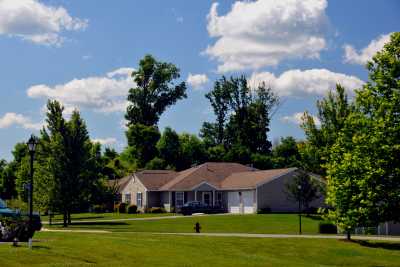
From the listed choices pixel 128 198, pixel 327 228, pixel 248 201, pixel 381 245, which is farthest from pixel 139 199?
pixel 381 245

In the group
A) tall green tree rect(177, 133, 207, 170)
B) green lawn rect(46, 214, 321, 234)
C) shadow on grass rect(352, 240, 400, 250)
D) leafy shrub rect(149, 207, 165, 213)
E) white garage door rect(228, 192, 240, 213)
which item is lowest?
shadow on grass rect(352, 240, 400, 250)

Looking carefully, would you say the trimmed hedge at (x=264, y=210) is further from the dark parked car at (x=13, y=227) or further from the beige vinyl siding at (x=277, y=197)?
the dark parked car at (x=13, y=227)

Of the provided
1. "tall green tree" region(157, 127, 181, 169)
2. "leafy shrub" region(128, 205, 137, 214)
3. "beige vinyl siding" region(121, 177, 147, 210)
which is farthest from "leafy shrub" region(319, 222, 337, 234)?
"tall green tree" region(157, 127, 181, 169)

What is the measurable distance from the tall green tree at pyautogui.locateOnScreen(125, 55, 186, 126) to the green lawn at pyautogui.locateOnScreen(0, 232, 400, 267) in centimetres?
7277

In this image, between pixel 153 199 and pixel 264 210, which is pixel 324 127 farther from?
pixel 153 199

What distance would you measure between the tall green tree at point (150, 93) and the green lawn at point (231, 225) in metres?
50.9

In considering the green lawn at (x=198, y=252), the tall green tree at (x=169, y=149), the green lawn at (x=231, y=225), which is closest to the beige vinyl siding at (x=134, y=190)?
the tall green tree at (x=169, y=149)

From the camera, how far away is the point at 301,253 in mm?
31656

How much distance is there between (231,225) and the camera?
5088 cm

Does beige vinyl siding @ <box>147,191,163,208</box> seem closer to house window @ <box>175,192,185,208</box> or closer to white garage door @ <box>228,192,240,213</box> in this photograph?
house window @ <box>175,192,185,208</box>

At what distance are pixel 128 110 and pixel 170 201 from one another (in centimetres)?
3637

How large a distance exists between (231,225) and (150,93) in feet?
193

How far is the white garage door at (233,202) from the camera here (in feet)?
226

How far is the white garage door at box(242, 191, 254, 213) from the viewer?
66.6 metres
